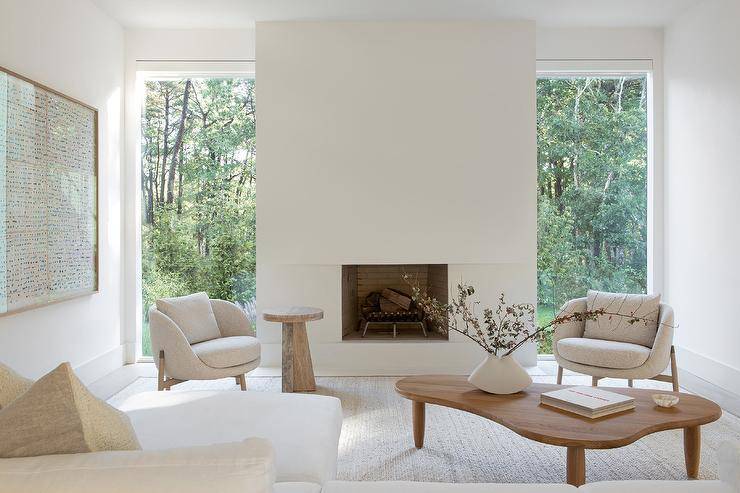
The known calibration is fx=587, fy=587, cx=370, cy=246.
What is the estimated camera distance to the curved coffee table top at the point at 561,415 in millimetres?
2309

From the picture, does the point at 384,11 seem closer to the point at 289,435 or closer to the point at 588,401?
the point at 588,401

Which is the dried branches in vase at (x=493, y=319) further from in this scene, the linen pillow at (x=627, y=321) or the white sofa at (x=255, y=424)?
the white sofa at (x=255, y=424)

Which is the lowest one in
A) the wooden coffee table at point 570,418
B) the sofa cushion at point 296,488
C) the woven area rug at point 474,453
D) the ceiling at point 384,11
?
the woven area rug at point 474,453

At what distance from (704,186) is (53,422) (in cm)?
482

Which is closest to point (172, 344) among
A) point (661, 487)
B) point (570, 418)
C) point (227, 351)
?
point (227, 351)

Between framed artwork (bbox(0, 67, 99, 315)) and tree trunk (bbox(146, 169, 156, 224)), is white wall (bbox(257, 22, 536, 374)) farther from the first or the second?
framed artwork (bbox(0, 67, 99, 315))

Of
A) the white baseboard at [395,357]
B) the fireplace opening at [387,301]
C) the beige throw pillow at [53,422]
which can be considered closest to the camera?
the beige throw pillow at [53,422]

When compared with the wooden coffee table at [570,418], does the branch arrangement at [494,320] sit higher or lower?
higher

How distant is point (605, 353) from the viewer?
3832mm

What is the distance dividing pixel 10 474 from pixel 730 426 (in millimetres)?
3828

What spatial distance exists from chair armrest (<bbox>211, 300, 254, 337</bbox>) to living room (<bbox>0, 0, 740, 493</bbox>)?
2 cm

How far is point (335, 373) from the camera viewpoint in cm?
499

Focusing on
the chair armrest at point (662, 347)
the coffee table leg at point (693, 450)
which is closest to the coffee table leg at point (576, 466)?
the coffee table leg at point (693, 450)

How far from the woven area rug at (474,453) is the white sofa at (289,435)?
584 mm
